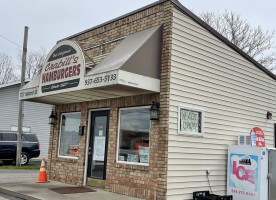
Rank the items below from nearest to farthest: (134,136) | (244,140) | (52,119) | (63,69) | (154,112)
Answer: (154,112)
(134,136)
(63,69)
(244,140)
(52,119)

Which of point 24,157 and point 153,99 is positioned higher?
point 153,99

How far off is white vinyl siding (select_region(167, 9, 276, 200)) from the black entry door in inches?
93.3

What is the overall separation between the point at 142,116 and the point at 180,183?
6.13 feet

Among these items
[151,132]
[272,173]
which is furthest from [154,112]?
[272,173]

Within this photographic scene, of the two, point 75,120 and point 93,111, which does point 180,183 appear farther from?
point 75,120

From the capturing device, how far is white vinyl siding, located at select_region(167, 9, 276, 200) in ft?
25.3

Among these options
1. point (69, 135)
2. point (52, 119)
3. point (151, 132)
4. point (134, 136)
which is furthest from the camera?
point (52, 119)

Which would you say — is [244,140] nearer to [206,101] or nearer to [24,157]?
[206,101]

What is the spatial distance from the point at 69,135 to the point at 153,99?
409 centimetres

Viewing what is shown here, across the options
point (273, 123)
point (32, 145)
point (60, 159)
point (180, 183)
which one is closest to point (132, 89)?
point (180, 183)

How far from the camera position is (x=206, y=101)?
28.2 ft

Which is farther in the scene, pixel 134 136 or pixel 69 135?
pixel 69 135

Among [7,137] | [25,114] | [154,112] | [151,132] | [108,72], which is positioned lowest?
[7,137]

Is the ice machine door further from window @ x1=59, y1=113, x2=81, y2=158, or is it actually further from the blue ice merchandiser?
window @ x1=59, y1=113, x2=81, y2=158
